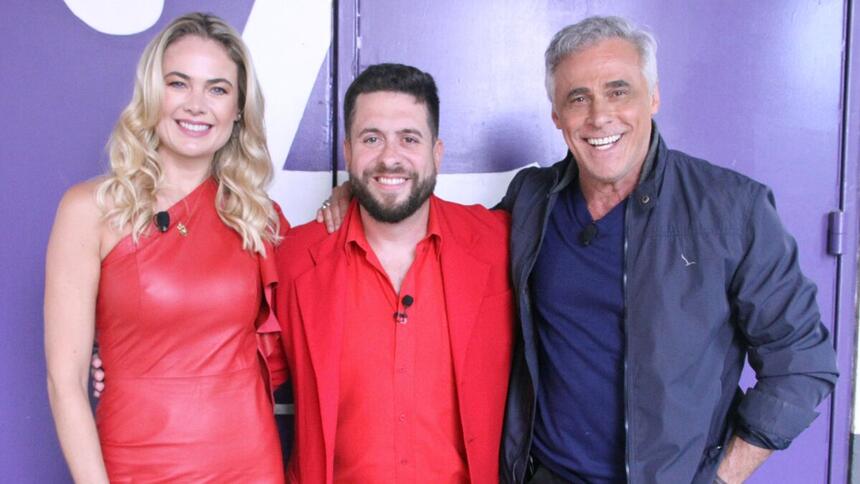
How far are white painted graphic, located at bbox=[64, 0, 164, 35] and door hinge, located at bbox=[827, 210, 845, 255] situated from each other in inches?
89.6

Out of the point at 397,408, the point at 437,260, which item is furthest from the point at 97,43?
the point at 397,408

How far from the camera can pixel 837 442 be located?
7.29ft

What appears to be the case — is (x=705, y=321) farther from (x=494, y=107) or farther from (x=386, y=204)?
(x=494, y=107)

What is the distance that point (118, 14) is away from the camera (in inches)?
78.1

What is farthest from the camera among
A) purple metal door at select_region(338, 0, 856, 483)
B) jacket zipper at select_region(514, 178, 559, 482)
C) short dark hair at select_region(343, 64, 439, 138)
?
purple metal door at select_region(338, 0, 856, 483)

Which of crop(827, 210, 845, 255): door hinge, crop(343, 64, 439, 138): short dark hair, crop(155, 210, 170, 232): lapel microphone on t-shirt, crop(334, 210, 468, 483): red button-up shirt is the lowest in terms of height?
crop(334, 210, 468, 483): red button-up shirt

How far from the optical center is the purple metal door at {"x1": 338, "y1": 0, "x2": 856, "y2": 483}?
2109 millimetres

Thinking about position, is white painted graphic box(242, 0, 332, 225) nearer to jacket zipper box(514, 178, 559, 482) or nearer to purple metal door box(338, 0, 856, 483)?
purple metal door box(338, 0, 856, 483)

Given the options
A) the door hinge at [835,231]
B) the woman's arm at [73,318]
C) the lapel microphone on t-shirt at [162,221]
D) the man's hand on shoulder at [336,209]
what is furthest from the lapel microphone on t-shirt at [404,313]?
the door hinge at [835,231]

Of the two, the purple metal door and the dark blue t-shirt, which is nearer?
the dark blue t-shirt

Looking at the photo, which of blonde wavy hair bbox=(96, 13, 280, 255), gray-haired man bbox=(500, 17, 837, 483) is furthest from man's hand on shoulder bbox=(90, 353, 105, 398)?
gray-haired man bbox=(500, 17, 837, 483)

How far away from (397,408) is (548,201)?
65 cm

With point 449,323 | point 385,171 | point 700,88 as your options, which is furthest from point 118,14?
point 700,88

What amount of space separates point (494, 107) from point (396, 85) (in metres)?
0.52
